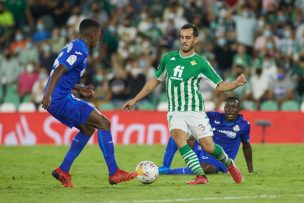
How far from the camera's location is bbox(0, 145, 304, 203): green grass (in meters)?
11.3

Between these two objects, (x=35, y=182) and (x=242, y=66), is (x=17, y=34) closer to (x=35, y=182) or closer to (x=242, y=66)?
(x=242, y=66)

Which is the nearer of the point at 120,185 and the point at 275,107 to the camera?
the point at 120,185

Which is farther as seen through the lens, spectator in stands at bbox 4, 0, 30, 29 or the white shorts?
spectator in stands at bbox 4, 0, 30, 29

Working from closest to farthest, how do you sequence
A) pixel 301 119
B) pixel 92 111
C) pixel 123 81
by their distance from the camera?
pixel 92 111 → pixel 301 119 → pixel 123 81

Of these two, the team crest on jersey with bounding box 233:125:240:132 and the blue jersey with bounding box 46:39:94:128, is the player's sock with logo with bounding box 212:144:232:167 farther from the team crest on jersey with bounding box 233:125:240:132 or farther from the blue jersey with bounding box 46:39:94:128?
the team crest on jersey with bounding box 233:125:240:132

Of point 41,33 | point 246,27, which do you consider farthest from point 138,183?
point 41,33

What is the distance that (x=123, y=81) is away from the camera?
25172 millimetres

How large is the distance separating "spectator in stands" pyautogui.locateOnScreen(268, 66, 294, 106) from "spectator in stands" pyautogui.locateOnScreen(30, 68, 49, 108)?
6.14 metres

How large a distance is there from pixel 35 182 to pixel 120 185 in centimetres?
145

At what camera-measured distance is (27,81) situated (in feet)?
84.9

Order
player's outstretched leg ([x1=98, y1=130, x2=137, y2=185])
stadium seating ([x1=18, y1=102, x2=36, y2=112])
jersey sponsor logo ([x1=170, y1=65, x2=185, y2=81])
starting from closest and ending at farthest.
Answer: player's outstretched leg ([x1=98, y1=130, x2=137, y2=185]), jersey sponsor logo ([x1=170, y1=65, x2=185, y2=81]), stadium seating ([x1=18, y1=102, x2=36, y2=112])

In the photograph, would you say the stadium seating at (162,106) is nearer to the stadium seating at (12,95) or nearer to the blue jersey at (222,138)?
the stadium seating at (12,95)

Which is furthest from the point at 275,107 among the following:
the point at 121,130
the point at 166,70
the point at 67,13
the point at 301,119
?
the point at 166,70

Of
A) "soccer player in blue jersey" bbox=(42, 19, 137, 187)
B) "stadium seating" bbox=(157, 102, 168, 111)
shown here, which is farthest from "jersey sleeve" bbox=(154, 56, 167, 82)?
"stadium seating" bbox=(157, 102, 168, 111)
